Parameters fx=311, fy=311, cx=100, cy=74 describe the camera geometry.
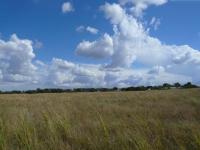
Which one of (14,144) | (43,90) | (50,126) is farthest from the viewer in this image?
A: (43,90)

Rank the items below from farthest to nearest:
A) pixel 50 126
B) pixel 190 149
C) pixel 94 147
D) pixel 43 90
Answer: pixel 43 90 → pixel 50 126 → pixel 94 147 → pixel 190 149

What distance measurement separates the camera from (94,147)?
5461 mm

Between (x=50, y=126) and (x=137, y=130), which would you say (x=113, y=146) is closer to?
(x=137, y=130)

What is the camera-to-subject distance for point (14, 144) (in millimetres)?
5902

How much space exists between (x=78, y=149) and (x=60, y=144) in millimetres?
335

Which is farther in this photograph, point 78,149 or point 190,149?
point 78,149

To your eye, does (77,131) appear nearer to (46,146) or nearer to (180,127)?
(46,146)

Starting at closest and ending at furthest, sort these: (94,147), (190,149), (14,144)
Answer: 1. (190,149)
2. (94,147)
3. (14,144)

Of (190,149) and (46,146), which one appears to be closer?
(190,149)

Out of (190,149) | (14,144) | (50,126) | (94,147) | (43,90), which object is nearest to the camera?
(190,149)

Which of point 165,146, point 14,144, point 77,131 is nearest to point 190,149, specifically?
point 165,146

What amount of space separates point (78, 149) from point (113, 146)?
2.28 feet

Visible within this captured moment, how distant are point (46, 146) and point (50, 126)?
1.23 metres

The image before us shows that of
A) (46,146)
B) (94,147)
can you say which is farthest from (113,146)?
(46,146)
